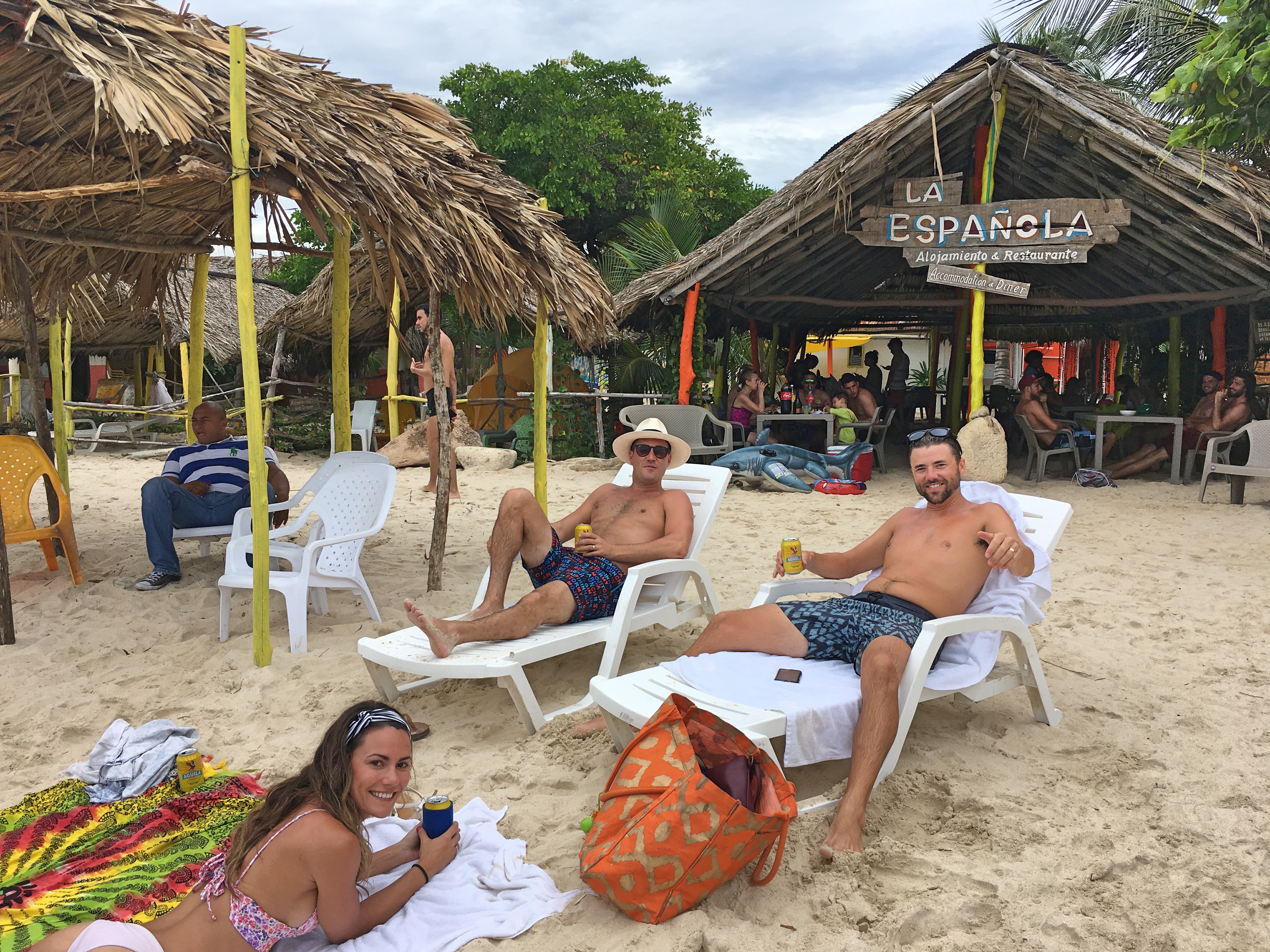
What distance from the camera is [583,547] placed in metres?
3.82

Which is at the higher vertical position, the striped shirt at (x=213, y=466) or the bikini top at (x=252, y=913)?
the striped shirt at (x=213, y=466)

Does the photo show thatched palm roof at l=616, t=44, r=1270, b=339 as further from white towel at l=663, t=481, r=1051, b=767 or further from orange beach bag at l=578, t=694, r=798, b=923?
orange beach bag at l=578, t=694, r=798, b=923

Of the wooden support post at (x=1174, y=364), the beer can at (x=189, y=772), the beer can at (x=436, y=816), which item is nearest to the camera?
the beer can at (x=436, y=816)

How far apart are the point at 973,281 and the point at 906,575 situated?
628cm

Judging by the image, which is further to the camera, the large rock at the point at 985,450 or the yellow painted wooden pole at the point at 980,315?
the yellow painted wooden pole at the point at 980,315

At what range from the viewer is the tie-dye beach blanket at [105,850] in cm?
200

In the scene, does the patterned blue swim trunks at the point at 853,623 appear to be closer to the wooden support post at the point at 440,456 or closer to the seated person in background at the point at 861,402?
the wooden support post at the point at 440,456

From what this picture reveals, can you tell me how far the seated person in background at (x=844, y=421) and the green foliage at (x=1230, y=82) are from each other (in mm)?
5202

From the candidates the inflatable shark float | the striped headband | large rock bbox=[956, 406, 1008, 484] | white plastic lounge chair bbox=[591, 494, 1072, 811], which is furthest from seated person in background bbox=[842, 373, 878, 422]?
the striped headband

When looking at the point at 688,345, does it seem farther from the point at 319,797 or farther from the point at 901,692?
the point at 319,797

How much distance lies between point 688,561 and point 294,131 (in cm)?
256

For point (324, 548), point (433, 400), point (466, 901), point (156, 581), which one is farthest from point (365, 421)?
point (466, 901)

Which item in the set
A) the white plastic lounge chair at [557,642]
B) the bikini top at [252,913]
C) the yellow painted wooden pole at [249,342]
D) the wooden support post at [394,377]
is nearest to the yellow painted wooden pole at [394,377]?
the wooden support post at [394,377]

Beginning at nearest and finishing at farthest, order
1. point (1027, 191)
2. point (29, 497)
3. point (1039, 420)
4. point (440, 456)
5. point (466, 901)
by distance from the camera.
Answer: point (466, 901), point (440, 456), point (29, 497), point (1039, 420), point (1027, 191)
